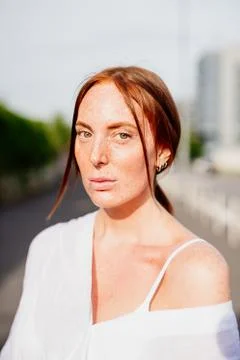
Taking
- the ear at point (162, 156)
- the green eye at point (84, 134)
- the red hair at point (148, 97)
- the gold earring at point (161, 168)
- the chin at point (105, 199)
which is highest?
the red hair at point (148, 97)

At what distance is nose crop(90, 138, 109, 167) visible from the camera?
1.12 m

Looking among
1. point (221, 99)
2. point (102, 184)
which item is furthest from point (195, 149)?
point (102, 184)

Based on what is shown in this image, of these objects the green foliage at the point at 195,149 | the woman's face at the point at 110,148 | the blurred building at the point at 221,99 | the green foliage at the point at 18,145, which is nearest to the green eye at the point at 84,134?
the woman's face at the point at 110,148

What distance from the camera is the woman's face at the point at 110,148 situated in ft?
3.63

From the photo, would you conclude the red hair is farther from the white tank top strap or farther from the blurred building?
the blurred building

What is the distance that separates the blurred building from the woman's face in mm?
78604

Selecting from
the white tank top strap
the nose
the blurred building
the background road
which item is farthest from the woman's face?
the blurred building

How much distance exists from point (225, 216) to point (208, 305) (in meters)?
11.0

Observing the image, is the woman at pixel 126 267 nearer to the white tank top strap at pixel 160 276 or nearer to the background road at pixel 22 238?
the white tank top strap at pixel 160 276

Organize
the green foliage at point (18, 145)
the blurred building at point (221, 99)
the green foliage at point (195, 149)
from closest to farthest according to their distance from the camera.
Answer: the green foliage at point (18, 145)
the green foliage at point (195, 149)
the blurred building at point (221, 99)

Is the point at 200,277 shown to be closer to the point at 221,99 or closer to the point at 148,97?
the point at 148,97

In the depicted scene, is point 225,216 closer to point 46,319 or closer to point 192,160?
point 46,319

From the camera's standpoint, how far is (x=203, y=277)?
1030 mm

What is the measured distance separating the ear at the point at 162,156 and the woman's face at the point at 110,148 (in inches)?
0.7
